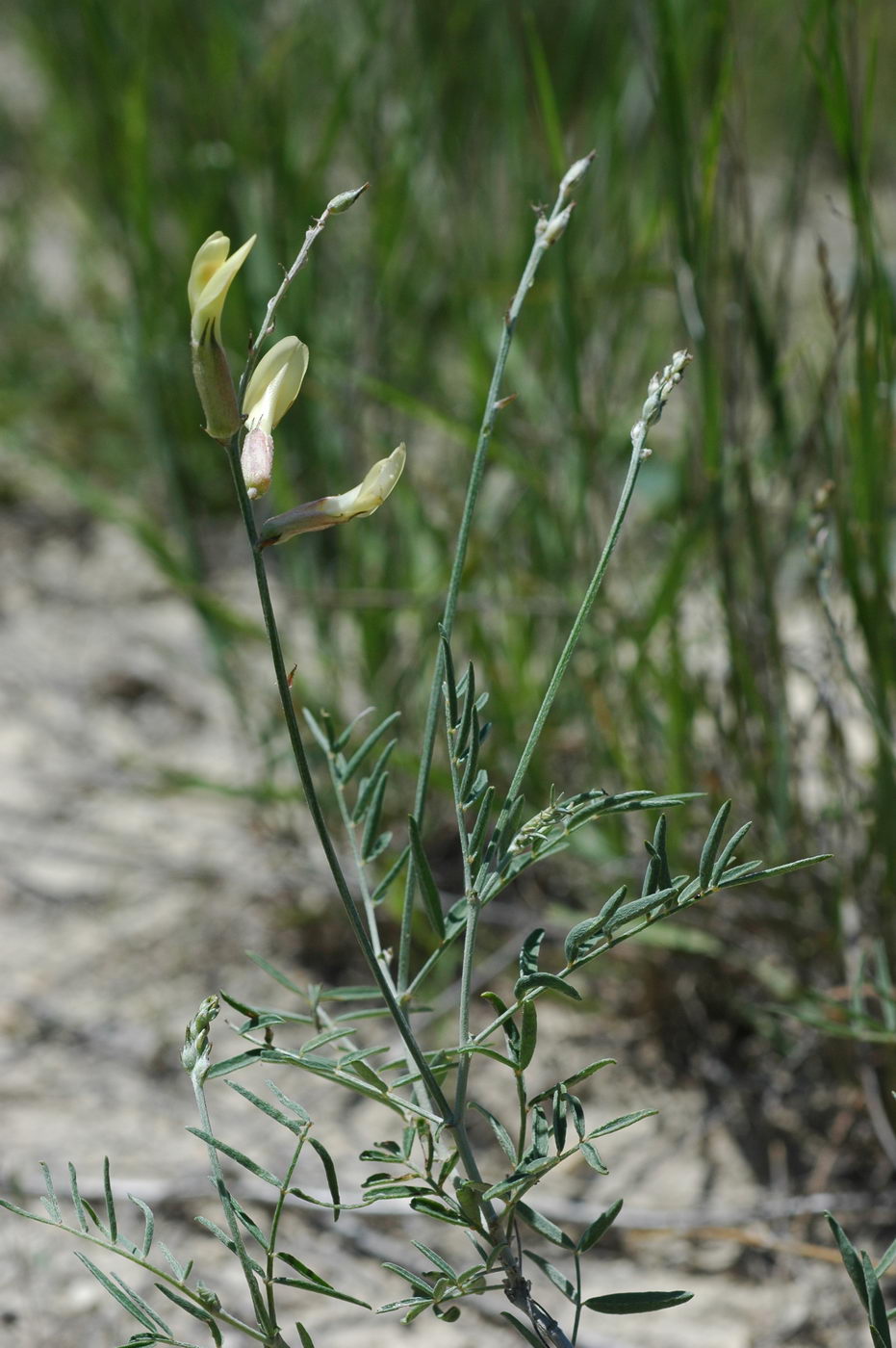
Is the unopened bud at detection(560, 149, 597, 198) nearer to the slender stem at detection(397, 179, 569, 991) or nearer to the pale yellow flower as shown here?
the slender stem at detection(397, 179, 569, 991)

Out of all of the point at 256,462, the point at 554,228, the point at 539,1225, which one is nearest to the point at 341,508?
the point at 256,462

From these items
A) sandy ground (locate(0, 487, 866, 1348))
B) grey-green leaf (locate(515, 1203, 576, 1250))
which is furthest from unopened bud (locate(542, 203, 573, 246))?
sandy ground (locate(0, 487, 866, 1348))

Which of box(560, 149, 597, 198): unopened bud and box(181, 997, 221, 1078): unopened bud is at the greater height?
box(560, 149, 597, 198): unopened bud

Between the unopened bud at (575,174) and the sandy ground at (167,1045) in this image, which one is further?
the sandy ground at (167,1045)

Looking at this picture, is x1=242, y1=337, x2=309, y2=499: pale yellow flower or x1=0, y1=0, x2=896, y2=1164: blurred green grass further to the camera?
x1=0, y1=0, x2=896, y2=1164: blurred green grass

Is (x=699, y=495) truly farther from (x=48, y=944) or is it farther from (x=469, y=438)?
(x=48, y=944)

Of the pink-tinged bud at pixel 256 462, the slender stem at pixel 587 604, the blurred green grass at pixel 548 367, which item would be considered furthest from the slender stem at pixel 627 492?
the blurred green grass at pixel 548 367

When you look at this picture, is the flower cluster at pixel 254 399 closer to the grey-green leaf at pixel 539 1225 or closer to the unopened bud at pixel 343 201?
the unopened bud at pixel 343 201

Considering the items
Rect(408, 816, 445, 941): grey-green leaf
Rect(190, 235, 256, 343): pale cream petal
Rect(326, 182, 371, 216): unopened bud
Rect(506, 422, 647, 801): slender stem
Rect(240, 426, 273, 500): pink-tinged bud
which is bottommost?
Rect(408, 816, 445, 941): grey-green leaf
